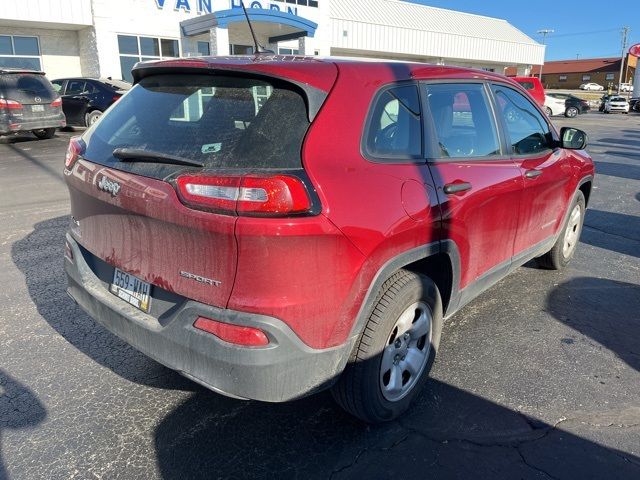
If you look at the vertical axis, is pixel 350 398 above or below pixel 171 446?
above

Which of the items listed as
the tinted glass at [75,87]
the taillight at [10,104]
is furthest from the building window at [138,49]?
the taillight at [10,104]

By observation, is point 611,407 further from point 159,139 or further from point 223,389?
point 159,139

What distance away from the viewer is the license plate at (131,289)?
243cm

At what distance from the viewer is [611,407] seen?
9.52ft

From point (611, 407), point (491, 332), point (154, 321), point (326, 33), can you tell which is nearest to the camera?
point (154, 321)

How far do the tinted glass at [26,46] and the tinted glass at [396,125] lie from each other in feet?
72.6

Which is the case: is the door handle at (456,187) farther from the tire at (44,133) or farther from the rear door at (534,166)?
the tire at (44,133)

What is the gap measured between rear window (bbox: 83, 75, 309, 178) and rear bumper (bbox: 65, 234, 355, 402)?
63cm

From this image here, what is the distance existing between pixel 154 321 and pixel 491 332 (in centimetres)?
245

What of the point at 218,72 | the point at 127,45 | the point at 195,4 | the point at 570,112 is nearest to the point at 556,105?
the point at 570,112

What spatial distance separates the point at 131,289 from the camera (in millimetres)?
2508

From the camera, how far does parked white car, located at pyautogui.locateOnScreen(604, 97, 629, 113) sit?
3894 centimetres

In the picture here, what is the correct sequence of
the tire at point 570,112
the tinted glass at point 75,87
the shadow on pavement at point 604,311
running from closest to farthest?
1. the shadow on pavement at point 604,311
2. the tinted glass at point 75,87
3. the tire at point 570,112

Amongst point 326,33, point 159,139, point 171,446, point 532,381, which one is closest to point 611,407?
point 532,381
